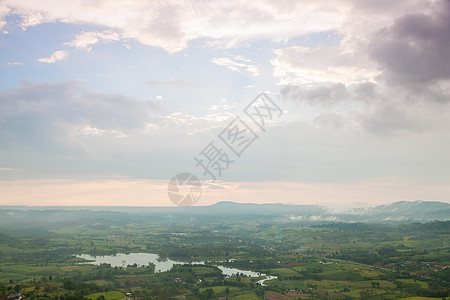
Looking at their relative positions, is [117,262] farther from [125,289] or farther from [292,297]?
[292,297]

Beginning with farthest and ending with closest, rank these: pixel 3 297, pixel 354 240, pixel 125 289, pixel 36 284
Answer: pixel 354 240, pixel 125 289, pixel 36 284, pixel 3 297

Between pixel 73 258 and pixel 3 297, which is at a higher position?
pixel 3 297

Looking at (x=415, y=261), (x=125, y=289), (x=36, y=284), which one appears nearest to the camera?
(x=36, y=284)

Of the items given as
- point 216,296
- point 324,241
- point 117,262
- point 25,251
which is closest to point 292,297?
point 216,296

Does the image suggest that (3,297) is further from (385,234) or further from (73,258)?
(385,234)

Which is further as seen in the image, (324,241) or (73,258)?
(324,241)

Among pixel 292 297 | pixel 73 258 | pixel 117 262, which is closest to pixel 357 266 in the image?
pixel 292 297
